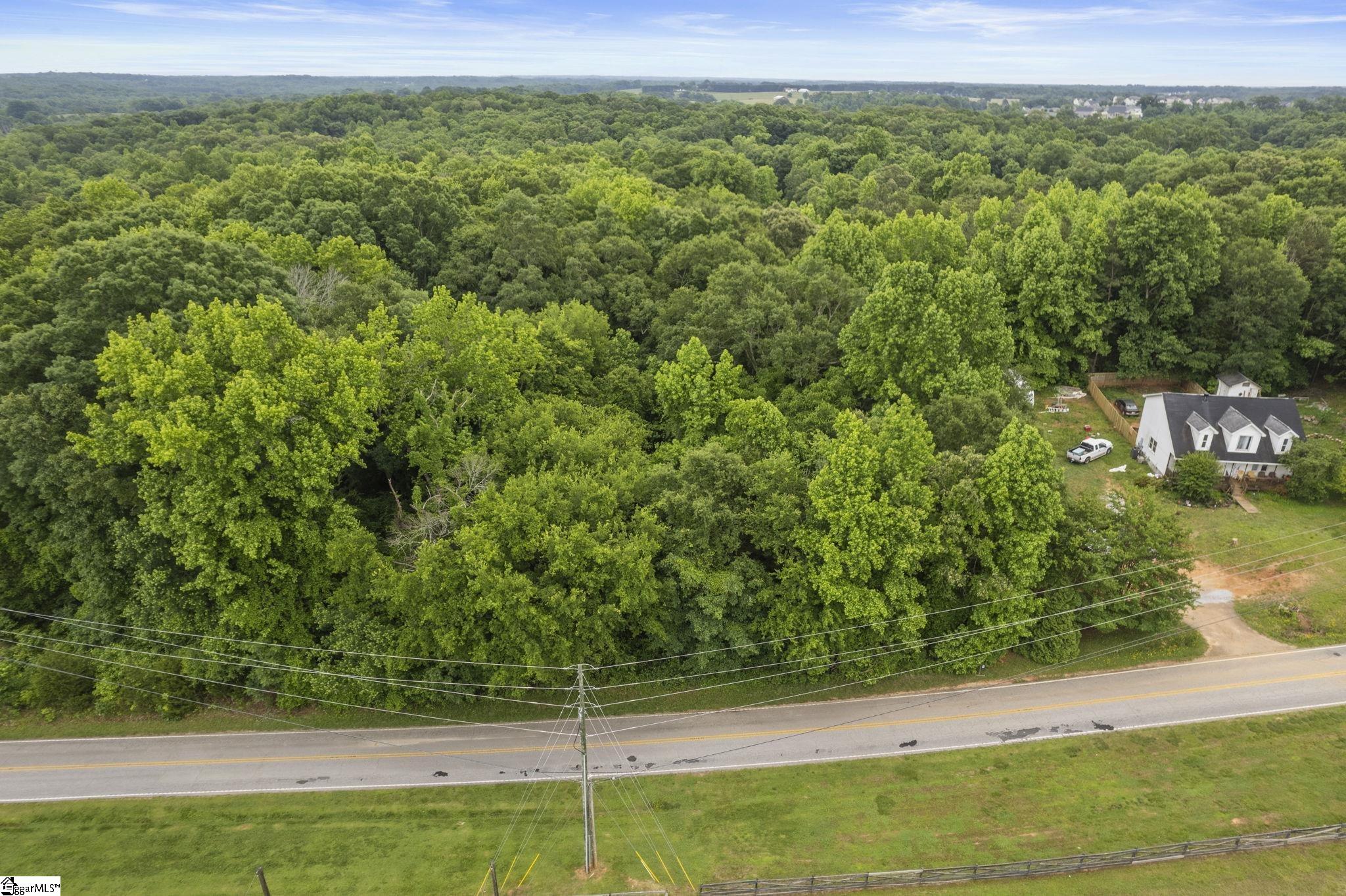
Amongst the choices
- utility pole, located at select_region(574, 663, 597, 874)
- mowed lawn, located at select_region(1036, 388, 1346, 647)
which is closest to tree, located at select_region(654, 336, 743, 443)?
mowed lawn, located at select_region(1036, 388, 1346, 647)

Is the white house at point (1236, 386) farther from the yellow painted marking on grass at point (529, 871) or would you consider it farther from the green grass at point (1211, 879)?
the yellow painted marking on grass at point (529, 871)

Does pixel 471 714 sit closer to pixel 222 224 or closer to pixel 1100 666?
pixel 1100 666

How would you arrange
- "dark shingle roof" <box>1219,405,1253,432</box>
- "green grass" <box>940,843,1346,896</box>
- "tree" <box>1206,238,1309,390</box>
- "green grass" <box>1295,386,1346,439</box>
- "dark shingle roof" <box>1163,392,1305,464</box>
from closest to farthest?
"green grass" <box>940,843,1346,896</box> → "dark shingle roof" <box>1219,405,1253,432</box> → "dark shingle roof" <box>1163,392,1305,464</box> → "green grass" <box>1295,386,1346,439</box> → "tree" <box>1206,238,1309,390</box>

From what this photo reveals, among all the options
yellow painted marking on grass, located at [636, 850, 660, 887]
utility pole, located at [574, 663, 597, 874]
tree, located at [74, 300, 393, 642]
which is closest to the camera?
utility pole, located at [574, 663, 597, 874]

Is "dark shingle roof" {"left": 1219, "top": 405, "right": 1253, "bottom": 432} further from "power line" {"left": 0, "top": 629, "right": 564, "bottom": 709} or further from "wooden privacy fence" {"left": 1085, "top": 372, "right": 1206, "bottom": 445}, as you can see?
"power line" {"left": 0, "top": 629, "right": 564, "bottom": 709}

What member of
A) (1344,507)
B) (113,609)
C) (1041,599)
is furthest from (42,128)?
(1344,507)

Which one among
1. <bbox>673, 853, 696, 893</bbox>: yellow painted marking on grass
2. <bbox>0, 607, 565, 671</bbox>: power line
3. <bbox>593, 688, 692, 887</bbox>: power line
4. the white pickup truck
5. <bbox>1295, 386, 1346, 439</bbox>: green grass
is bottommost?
<bbox>673, 853, 696, 893</bbox>: yellow painted marking on grass

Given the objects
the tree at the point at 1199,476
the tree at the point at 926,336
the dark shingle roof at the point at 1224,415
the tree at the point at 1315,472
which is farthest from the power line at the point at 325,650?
the tree at the point at 1315,472
